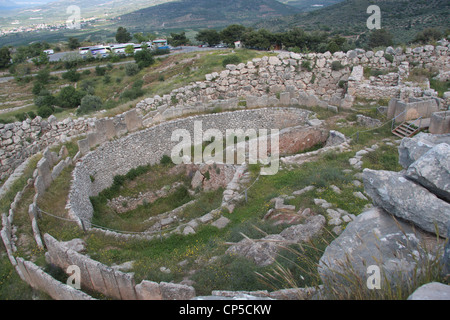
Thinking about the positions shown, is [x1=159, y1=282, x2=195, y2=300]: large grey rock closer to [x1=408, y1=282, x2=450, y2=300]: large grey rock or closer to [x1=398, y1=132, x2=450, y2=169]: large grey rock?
[x1=408, y1=282, x2=450, y2=300]: large grey rock

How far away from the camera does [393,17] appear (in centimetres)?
4878

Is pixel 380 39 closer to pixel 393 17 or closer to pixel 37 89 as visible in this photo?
pixel 393 17

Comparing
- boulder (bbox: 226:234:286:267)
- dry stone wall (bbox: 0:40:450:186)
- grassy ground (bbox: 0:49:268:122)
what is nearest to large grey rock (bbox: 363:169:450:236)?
boulder (bbox: 226:234:286:267)

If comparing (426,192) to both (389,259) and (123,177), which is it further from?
(123,177)

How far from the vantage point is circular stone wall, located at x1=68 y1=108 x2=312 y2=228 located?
Result: 37.0 feet

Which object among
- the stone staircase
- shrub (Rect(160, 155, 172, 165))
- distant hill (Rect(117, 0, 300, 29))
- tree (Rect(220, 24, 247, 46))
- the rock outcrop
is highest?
distant hill (Rect(117, 0, 300, 29))

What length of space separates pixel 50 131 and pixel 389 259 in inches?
576

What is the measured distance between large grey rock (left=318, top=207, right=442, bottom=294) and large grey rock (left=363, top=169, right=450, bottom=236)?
20 centimetres

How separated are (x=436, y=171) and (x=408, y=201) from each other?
1.86 ft

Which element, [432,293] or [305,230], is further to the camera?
[305,230]

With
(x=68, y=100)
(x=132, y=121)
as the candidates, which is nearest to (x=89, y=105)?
(x=68, y=100)

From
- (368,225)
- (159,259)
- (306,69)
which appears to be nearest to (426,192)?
(368,225)

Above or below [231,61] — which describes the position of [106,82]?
below

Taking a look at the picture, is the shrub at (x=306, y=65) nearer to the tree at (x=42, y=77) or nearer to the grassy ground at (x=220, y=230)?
the grassy ground at (x=220, y=230)
